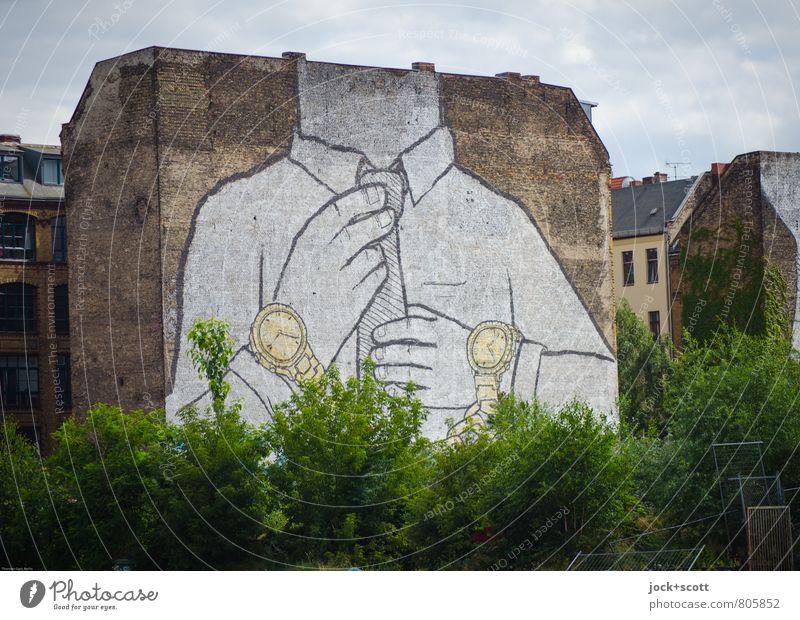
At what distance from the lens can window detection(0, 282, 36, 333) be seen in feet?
164

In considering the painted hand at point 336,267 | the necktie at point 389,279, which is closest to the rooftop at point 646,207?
the necktie at point 389,279

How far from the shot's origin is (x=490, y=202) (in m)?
40.2

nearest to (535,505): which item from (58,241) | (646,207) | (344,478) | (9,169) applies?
(344,478)

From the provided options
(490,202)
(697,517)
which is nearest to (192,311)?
(490,202)

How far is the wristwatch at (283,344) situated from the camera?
119ft

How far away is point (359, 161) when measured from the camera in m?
38.1

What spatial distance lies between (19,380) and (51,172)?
873 centimetres

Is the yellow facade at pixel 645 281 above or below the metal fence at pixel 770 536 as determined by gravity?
above

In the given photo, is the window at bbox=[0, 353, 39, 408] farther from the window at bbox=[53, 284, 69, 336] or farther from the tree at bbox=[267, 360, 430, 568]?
the tree at bbox=[267, 360, 430, 568]

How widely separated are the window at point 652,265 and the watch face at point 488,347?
64.6 feet

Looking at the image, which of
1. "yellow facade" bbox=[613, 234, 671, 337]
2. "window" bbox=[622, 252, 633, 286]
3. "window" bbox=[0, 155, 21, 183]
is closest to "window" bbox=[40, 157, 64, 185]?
"window" bbox=[0, 155, 21, 183]

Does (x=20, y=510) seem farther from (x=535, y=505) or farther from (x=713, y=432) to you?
(x=713, y=432)

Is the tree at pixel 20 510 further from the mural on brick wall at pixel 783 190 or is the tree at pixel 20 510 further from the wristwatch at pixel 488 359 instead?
the mural on brick wall at pixel 783 190

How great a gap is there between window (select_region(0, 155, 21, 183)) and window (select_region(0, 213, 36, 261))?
2147 mm
